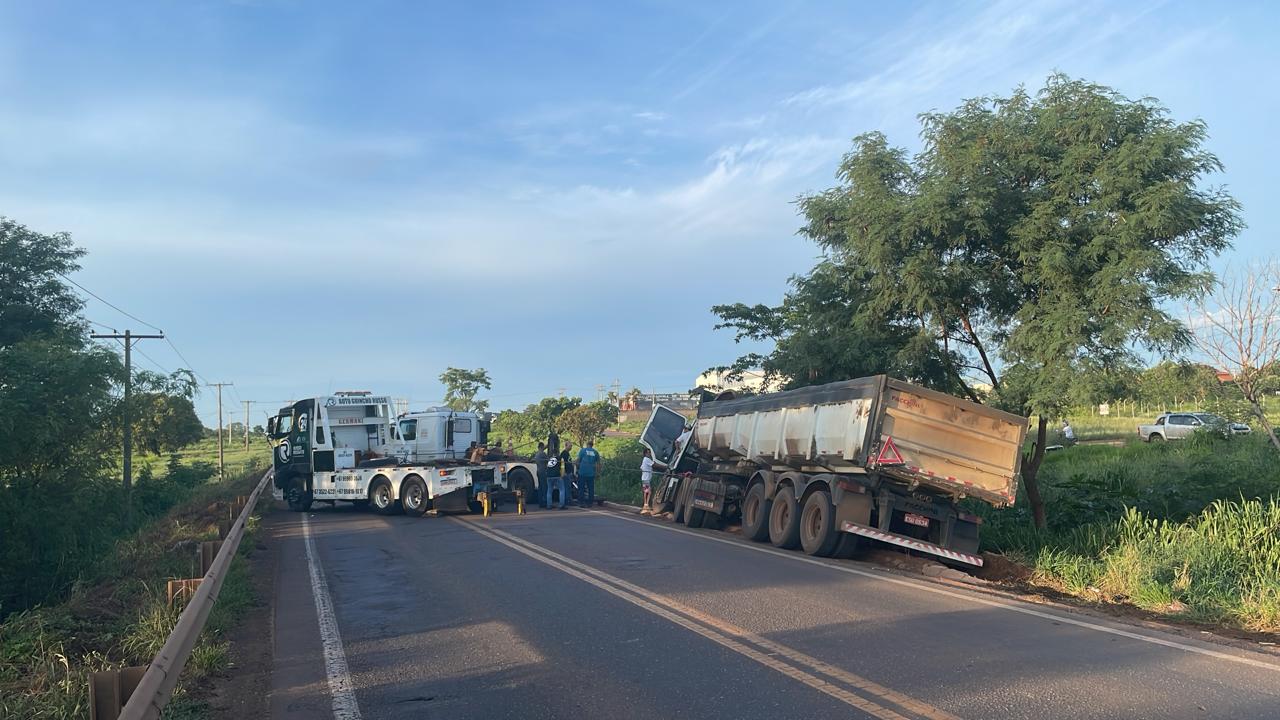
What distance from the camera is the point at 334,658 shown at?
24.8 feet

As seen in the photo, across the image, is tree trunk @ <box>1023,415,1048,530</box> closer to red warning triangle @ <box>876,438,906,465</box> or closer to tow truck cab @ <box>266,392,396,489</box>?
red warning triangle @ <box>876,438,906,465</box>

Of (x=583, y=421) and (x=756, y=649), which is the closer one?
(x=756, y=649)

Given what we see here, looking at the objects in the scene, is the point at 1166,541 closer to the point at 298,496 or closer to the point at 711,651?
the point at 711,651

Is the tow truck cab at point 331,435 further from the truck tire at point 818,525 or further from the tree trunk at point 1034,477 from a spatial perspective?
the tree trunk at point 1034,477

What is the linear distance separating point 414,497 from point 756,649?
16.2 m

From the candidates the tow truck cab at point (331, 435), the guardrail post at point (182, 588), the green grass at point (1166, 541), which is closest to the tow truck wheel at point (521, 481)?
the tow truck cab at point (331, 435)

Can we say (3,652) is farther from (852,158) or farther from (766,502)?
(852,158)

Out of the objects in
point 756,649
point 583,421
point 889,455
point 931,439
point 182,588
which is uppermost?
point 583,421

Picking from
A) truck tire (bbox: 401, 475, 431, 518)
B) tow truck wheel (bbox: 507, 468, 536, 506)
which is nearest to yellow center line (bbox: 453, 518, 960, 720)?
truck tire (bbox: 401, 475, 431, 518)

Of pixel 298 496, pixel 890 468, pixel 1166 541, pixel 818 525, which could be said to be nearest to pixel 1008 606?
pixel 1166 541

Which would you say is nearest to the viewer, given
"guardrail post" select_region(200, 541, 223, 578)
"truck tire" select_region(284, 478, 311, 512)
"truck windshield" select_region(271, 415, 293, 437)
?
"guardrail post" select_region(200, 541, 223, 578)

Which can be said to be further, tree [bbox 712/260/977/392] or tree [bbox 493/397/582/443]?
tree [bbox 493/397/582/443]

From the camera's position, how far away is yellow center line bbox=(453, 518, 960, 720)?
5.77 metres

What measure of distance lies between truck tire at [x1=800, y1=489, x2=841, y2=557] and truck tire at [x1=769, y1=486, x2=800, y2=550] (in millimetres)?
111
